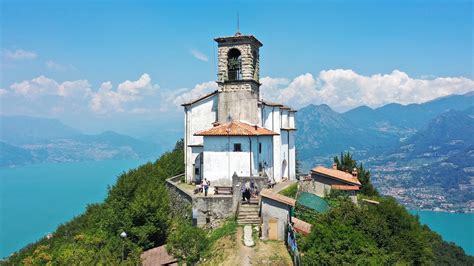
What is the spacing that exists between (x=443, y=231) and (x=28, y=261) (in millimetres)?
125172

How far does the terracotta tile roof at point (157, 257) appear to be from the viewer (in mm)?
22184

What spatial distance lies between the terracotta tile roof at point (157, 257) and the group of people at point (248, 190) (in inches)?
218

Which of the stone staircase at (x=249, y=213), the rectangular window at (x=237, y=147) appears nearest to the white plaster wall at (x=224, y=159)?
the rectangular window at (x=237, y=147)

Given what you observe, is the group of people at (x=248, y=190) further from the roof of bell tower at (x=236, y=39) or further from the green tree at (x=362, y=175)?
the green tree at (x=362, y=175)

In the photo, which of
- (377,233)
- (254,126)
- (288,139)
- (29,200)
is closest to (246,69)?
(254,126)

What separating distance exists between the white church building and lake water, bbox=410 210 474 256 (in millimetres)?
Result: 91799

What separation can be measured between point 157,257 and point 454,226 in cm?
13881

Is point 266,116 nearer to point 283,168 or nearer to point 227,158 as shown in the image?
point 283,168

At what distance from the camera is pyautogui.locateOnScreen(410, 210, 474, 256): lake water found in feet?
368

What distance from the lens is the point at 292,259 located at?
60.0ft

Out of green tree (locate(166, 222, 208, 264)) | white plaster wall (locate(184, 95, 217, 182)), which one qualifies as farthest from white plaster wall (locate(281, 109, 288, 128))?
green tree (locate(166, 222, 208, 264))

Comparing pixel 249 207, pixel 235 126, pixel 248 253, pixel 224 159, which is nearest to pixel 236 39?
pixel 235 126

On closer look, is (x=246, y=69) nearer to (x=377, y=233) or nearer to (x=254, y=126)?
(x=254, y=126)

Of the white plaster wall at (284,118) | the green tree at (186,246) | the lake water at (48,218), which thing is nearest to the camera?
the green tree at (186,246)
